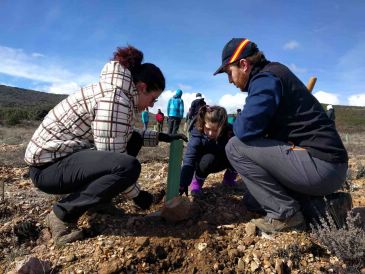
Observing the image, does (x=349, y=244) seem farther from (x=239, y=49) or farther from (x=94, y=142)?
(x=94, y=142)

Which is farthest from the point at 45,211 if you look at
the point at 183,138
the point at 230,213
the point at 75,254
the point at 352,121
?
the point at 352,121

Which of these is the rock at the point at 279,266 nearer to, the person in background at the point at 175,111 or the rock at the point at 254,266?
the rock at the point at 254,266

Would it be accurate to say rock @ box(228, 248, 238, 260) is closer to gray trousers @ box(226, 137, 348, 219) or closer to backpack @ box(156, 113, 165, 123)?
gray trousers @ box(226, 137, 348, 219)

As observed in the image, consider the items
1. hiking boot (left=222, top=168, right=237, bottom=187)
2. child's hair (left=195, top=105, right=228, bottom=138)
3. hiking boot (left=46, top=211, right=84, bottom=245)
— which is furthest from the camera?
hiking boot (left=222, top=168, right=237, bottom=187)

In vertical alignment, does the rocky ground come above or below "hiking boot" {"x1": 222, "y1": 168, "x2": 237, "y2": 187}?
below

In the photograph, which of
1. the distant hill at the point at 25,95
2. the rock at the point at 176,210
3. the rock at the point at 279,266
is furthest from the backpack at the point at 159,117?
the distant hill at the point at 25,95

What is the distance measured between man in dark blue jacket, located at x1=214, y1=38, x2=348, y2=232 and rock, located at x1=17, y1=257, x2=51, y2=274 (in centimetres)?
144

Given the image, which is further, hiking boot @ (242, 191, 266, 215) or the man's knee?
hiking boot @ (242, 191, 266, 215)

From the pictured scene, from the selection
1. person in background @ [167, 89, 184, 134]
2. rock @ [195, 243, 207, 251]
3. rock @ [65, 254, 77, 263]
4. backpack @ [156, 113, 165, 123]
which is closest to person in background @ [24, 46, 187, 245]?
rock @ [65, 254, 77, 263]

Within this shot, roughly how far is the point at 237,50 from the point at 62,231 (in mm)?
1749

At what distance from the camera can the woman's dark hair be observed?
2.56 metres

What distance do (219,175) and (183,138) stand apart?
60.9 inches

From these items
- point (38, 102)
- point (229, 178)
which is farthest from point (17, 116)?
point (38, 102)

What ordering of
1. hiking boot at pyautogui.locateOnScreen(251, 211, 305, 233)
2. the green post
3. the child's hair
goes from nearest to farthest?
1. hiking boot at pyautogui.locateOnScreen(251, 211, 305, 233)
2. the green post
3. the child's hair
